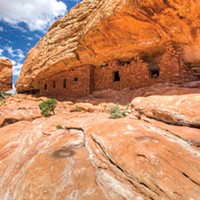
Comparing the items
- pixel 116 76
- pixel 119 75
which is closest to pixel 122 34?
pixel 119 75

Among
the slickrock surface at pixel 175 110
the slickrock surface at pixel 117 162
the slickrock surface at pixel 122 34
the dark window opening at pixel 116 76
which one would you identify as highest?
the slickrock surface at pixel 122 34

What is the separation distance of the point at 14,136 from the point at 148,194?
4826 mm

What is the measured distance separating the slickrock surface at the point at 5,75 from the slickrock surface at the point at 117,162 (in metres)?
16.9

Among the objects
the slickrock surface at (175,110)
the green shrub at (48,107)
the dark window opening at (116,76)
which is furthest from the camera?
the dark window opening at (116,76)

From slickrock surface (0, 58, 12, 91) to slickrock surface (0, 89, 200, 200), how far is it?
16.9m

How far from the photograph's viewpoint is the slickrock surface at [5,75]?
20031 mm

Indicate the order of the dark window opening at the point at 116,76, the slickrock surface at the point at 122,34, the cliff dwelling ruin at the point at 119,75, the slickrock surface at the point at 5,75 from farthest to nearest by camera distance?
the slickrock surface at the point at 5,75 < the dark window opening at the point at 116,76 < the cliff dwelling ruin at the point at 119,75 < the slickrock surface at the point at 122,34

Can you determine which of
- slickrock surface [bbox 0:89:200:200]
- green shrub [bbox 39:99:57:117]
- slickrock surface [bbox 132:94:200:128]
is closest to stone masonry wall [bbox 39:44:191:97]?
green shrub [bbox 39:99:57:117]

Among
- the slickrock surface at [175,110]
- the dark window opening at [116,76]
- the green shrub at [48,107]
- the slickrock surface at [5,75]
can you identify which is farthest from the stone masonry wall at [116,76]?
the slickrock surface at [5,75]

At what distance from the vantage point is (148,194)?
2.51 meters

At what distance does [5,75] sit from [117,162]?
19.9 m

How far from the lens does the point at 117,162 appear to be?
312cm

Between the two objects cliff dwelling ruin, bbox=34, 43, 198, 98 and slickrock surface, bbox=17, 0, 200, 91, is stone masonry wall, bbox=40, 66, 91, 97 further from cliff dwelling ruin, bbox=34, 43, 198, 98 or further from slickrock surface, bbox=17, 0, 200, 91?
slickrock surface, bbox=17, 0, 200, 91

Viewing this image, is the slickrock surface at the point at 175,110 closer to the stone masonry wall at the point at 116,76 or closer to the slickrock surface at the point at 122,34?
the slickrock surface at the point at 122,34
